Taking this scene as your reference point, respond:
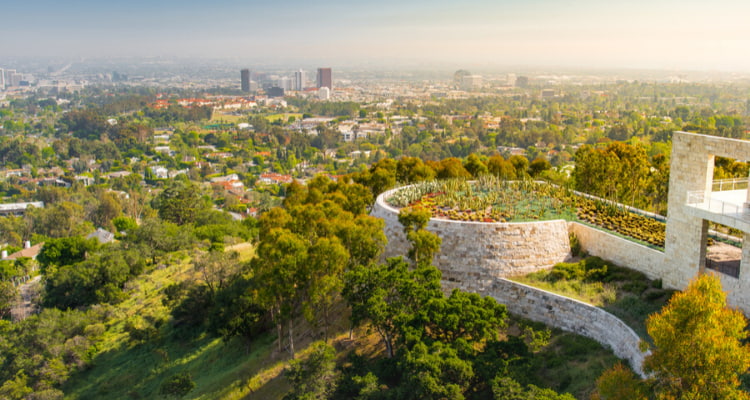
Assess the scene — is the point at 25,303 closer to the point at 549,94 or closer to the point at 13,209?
the point at 13,209

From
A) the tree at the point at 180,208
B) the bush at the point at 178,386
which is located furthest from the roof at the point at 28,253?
the bush at the point at 178,386

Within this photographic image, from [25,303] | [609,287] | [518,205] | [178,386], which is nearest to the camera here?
[609,287]

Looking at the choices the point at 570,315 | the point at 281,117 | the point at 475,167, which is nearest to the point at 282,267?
the point at 570,315

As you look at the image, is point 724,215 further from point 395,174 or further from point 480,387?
point 395,174

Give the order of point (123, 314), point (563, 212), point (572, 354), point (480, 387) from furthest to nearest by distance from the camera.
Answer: point (123, 314)
point (563, 212)
point (572, 354)
point (480, 387)

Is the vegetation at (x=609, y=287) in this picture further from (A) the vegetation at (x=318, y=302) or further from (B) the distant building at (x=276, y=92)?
(B) the distant building at (x=276, y=92)

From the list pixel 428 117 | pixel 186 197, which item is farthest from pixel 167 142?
pixel 186 197
